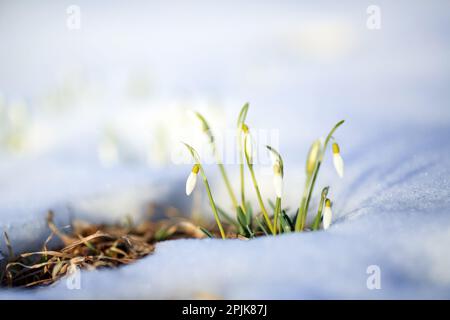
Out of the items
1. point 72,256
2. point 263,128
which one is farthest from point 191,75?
point 72,256

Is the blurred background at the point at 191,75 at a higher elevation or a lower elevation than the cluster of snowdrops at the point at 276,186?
higher

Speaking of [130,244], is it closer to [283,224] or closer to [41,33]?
[283,224]

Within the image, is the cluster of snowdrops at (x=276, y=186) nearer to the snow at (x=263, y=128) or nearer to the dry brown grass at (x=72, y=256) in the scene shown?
the snow at (x=263, y=128)

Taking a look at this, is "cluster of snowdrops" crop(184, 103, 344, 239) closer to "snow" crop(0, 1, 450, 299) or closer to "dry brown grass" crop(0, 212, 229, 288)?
"snow" crop(0, 1, 450, 299)

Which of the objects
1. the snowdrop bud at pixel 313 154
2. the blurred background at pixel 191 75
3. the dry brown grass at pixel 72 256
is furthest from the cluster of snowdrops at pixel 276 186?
the blurred background at pixel 191 75

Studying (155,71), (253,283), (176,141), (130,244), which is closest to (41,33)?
(155,71)

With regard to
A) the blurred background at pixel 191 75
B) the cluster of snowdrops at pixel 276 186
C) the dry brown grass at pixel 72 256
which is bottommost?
the dry brown grass at pixel 72 256

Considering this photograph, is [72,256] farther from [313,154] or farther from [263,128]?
[263,128]
